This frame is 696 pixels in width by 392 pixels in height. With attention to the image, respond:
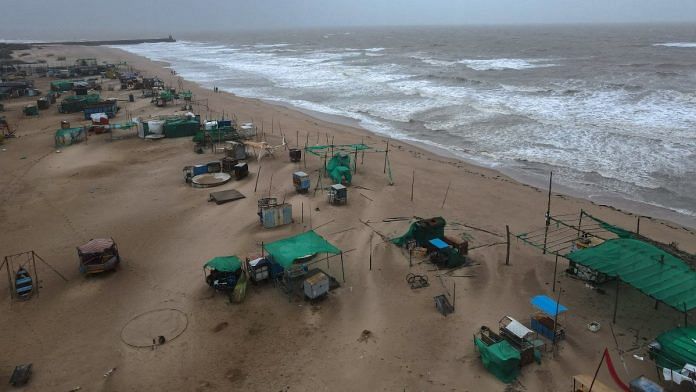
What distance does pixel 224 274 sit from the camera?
613 inches

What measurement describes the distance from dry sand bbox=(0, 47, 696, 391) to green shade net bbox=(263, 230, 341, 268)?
3.86 ft

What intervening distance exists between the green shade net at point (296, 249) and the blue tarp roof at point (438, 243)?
3498 mm

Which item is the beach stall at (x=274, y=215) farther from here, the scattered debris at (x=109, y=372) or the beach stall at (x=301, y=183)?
the scattered debris at (x=109, y=372)

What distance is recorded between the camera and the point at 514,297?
50.7ft

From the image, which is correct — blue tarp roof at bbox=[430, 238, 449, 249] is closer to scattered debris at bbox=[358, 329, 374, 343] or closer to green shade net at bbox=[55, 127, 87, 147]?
scattered debris at bbox=[358, 329, 374, 343]

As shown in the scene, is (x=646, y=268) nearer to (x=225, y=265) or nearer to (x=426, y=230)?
(x=426, y=230)

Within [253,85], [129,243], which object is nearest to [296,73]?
[253,85]

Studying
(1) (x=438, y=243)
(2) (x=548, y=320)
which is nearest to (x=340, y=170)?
(1) (x=438, y=243)

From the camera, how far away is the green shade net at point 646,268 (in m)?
12.8

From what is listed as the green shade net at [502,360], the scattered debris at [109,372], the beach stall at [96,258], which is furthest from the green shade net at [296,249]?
the green shade net at [502,360]

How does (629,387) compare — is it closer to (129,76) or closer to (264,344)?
(264,344)

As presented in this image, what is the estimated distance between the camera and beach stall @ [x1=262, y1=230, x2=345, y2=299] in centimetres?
1517

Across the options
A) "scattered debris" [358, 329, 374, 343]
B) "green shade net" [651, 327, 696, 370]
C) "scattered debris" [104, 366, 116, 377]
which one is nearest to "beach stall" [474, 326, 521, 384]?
"scattered debris" [358, 329, 374, 343]

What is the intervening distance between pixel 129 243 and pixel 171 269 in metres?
3.11
